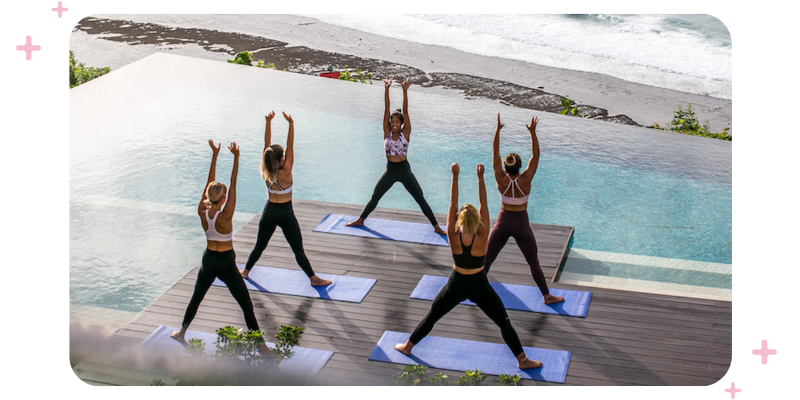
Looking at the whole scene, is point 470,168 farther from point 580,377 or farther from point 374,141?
point 580,377

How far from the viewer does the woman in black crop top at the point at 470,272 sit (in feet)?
17.9

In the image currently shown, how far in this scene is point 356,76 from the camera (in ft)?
52.4

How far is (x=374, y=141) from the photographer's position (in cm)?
1227

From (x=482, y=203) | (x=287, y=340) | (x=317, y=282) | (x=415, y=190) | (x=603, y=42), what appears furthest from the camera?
(x=603, y=42)

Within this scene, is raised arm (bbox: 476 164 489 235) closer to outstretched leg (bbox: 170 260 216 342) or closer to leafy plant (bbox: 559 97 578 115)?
outstretched leg (bbox: 170 260 216 342)

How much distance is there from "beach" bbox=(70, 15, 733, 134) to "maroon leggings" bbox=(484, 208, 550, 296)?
27.5 feet

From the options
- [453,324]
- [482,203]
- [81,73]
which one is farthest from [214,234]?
[81,73]

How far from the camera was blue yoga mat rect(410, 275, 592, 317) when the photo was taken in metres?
6.87

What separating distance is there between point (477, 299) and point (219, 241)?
202cm

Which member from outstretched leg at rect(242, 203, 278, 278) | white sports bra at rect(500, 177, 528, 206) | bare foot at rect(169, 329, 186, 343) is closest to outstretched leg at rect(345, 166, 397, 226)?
outstretched leg at rect(242, 203, 278, 278)

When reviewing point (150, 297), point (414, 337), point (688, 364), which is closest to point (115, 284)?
point (150, 297)

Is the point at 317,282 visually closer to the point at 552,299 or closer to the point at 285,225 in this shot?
the point at 285,225

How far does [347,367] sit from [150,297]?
8.11 ft

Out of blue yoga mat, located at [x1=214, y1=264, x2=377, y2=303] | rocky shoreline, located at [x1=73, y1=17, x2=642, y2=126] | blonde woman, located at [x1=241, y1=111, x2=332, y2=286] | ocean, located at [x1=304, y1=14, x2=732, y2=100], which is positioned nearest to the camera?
blonde woman, located at [x1=241, y1=111, x2=332, y2=286]
